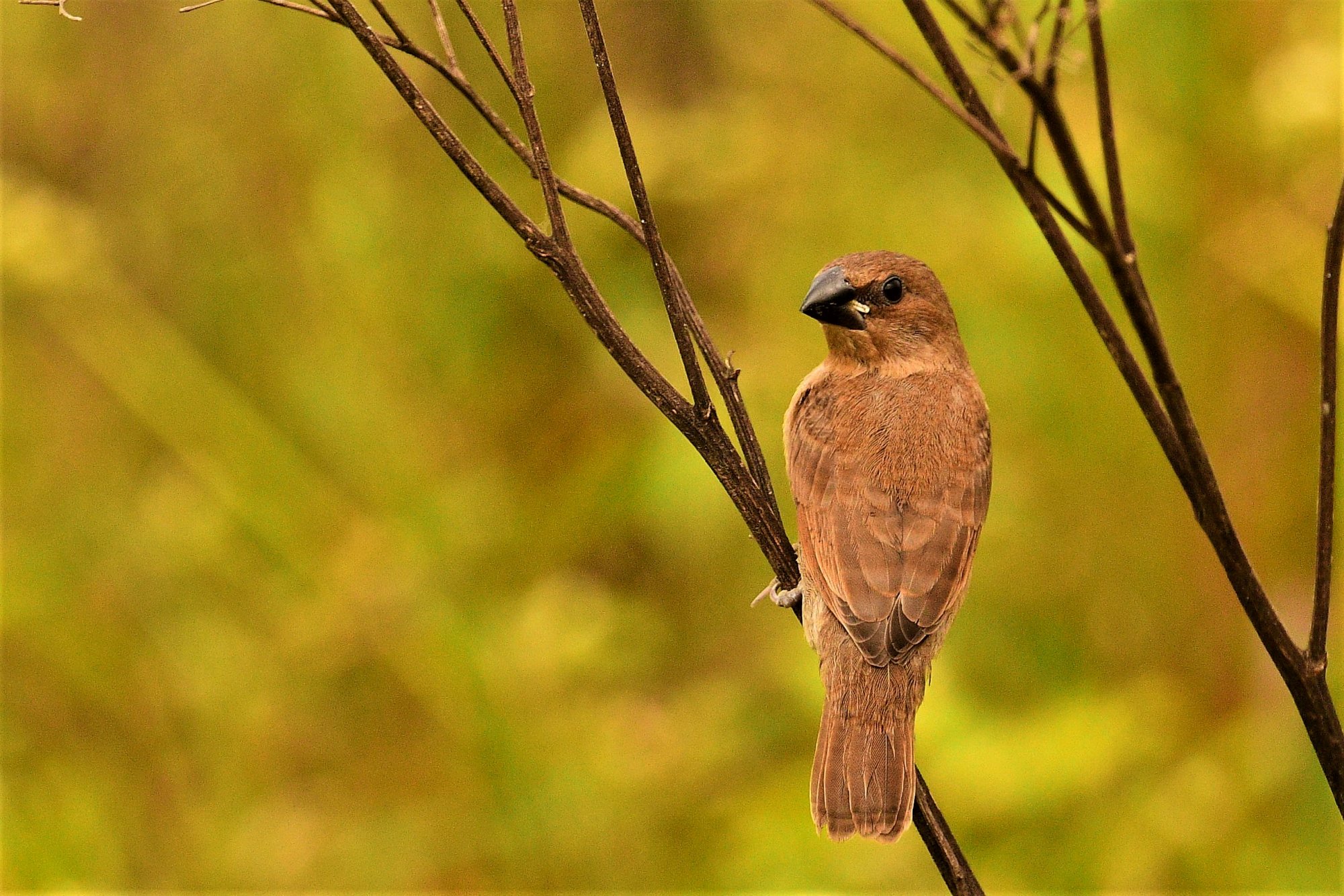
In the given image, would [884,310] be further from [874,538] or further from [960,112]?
[960,112]

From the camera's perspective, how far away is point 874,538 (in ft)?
7.94

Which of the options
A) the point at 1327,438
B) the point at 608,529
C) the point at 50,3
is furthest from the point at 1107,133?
the point at 608,529

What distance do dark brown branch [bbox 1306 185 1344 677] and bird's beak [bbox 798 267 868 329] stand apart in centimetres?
130

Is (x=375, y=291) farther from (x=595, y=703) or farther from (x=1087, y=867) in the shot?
(x=1087, y=867)

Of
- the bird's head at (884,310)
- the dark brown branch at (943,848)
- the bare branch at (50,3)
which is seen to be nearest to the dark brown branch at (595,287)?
the dark brown branch at (943,848)

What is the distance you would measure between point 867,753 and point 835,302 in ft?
2.94

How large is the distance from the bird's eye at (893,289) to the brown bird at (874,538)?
0.03 feet

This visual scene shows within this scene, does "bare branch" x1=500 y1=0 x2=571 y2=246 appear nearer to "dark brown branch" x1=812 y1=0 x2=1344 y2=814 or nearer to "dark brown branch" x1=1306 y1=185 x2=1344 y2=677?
"dark brown branch" x1=812 y1=0 x2=1344 y2=814

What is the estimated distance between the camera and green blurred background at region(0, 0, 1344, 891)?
3348 millimetres

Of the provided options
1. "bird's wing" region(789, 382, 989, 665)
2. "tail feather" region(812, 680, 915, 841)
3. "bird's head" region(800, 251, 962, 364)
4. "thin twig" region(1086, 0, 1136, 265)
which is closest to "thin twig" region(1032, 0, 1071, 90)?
"thin twig" region(1086, 0, 1136, 265)

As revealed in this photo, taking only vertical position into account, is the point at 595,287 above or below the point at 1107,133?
above

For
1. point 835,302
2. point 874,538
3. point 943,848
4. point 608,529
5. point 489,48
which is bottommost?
point 943,848

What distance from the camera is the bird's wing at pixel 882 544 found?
2357 mm

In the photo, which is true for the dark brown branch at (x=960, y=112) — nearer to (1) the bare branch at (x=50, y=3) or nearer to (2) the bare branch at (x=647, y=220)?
(2) the bare branch at (x=647, y=220)
